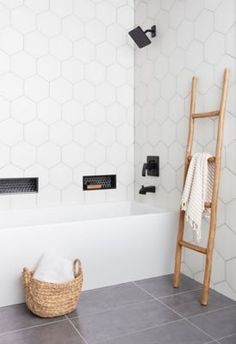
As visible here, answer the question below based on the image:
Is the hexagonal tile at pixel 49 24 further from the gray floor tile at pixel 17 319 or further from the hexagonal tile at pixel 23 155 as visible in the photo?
the gray floor tile at pixel 17 319

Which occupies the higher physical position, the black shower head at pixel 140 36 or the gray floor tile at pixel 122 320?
the black shower head at pixel 140 36

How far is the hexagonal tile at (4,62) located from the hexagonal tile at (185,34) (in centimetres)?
120

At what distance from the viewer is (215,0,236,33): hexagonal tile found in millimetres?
2102

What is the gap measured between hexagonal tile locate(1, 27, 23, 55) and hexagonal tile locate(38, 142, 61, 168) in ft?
2.31

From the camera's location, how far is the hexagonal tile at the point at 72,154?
2.81 meters

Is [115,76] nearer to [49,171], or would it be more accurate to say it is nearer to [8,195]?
[49,171]

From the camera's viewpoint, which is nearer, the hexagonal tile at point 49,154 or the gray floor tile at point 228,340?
the gray floor tile at point 228,340

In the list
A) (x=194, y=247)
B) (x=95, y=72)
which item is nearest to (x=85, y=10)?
(x=95, y=72)

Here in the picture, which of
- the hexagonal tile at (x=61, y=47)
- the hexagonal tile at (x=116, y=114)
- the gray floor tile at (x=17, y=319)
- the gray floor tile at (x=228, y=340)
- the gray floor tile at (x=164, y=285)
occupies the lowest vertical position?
the gray floor tile at (x=164, y=285)

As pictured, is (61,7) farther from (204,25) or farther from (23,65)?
(204,25)

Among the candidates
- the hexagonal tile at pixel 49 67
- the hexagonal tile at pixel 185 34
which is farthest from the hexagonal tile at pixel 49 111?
the hexagonal tile at pixel 185 34

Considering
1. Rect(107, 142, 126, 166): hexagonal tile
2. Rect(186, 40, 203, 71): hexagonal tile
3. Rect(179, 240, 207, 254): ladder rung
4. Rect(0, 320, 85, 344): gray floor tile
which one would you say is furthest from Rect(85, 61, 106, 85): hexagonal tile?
Rect(0, 320, 85, 344): gray floor tile

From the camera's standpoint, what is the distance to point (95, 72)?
2.89 m

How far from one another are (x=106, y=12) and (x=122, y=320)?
2.27 metres
